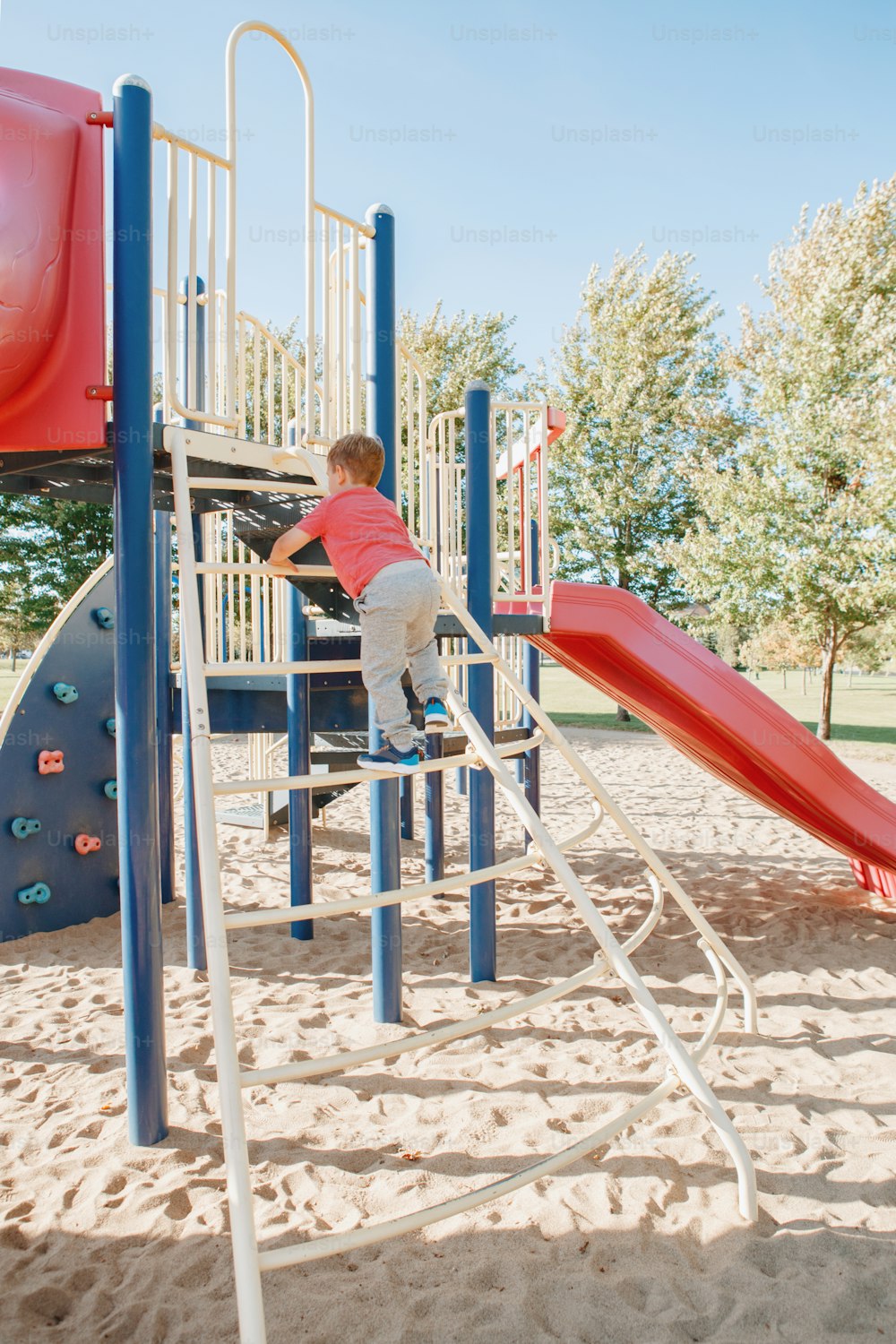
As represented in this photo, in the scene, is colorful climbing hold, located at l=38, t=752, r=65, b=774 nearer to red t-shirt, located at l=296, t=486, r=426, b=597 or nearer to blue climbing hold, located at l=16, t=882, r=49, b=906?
blue climbing hold, located at l=16, t=882, r=49, b=906

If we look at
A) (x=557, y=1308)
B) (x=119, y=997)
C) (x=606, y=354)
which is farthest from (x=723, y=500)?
(x=557, y=1308)

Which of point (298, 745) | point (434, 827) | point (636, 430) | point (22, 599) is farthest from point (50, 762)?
point (636, 430)

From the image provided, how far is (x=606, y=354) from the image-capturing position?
21188 millimetres

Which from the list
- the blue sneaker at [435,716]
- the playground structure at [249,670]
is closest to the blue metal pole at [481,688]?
the playground structure at [249,670]

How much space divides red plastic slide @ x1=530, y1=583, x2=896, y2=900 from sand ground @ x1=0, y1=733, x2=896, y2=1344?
707 mm

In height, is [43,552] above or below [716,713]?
above

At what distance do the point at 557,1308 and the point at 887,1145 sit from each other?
1.45 m

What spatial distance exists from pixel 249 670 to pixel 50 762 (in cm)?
337

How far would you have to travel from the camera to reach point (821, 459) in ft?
54.7

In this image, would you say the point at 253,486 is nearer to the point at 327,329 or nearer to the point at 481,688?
the point at 327,329

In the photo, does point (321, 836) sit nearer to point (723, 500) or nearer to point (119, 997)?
point (119, 997)

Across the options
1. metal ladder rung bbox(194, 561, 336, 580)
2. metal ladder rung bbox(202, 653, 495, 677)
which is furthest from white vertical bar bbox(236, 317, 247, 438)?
metal ladder rung bbox(202, 653, 495, 677)

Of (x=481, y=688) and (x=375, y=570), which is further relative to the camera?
(x=481, y=688)

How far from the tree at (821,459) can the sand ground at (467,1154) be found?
40.7 feet
